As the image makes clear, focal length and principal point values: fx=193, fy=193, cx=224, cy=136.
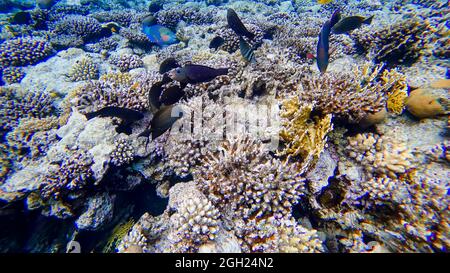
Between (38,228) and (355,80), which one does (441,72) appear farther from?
(38,228)

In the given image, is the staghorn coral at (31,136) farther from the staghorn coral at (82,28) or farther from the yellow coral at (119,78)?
the staghorn coral at (82,28)

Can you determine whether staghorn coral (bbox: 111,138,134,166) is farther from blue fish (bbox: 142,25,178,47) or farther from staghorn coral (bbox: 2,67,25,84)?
staghorn coral (bbox: 2,67,25,84)

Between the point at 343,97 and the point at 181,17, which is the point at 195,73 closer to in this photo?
the point at 343,97

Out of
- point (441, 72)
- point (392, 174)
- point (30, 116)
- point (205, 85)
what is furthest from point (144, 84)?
point (441, 72)

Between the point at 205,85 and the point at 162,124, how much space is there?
1.54 m

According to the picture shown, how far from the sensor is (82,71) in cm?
593

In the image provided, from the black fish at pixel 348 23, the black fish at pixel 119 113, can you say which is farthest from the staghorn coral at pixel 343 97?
the black fish at pixel 119 113

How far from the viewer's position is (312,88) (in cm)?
344

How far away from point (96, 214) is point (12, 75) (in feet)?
21.4

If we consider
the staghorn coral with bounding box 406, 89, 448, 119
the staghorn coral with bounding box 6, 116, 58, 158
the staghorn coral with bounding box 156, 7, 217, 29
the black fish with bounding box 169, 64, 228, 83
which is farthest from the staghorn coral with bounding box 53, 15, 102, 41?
the staghorn coral with bounding box 406, 89, 448, 119

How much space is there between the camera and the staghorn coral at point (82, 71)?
5930 mm

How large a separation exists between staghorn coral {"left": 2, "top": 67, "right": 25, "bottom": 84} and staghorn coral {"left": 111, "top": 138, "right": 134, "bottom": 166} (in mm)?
6059

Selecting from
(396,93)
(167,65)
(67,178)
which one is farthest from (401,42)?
(67,178)

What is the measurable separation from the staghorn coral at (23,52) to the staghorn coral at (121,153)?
6720 mm
